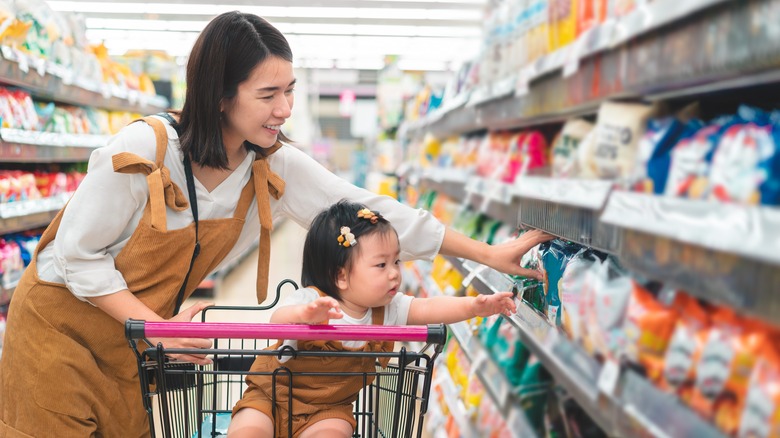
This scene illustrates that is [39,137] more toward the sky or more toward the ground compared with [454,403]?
more toward the sky

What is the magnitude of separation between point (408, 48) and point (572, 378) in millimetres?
13568

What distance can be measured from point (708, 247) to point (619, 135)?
0.46 metres

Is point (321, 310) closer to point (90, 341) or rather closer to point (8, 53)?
point (90, 341)

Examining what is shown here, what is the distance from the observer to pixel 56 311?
1890mm

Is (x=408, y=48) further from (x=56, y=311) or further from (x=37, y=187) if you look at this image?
(x=56, y=311)

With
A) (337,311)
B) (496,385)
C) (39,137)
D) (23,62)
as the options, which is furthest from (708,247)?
(39,137)

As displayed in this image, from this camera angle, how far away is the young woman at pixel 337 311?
1.77m

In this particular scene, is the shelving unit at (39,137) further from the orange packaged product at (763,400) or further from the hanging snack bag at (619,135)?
the orange packaged product at (763,400)

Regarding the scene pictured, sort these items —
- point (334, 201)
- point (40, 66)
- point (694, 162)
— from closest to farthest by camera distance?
point (694, 162)
point (334, 201)
point (40, 66)

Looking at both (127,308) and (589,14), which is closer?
(589,14)

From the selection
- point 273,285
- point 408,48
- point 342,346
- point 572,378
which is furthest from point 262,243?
point 408,48

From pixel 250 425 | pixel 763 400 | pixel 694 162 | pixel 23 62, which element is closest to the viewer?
pixel 763 400

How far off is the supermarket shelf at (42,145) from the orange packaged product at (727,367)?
346 cm

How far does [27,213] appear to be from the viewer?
3975 mm
